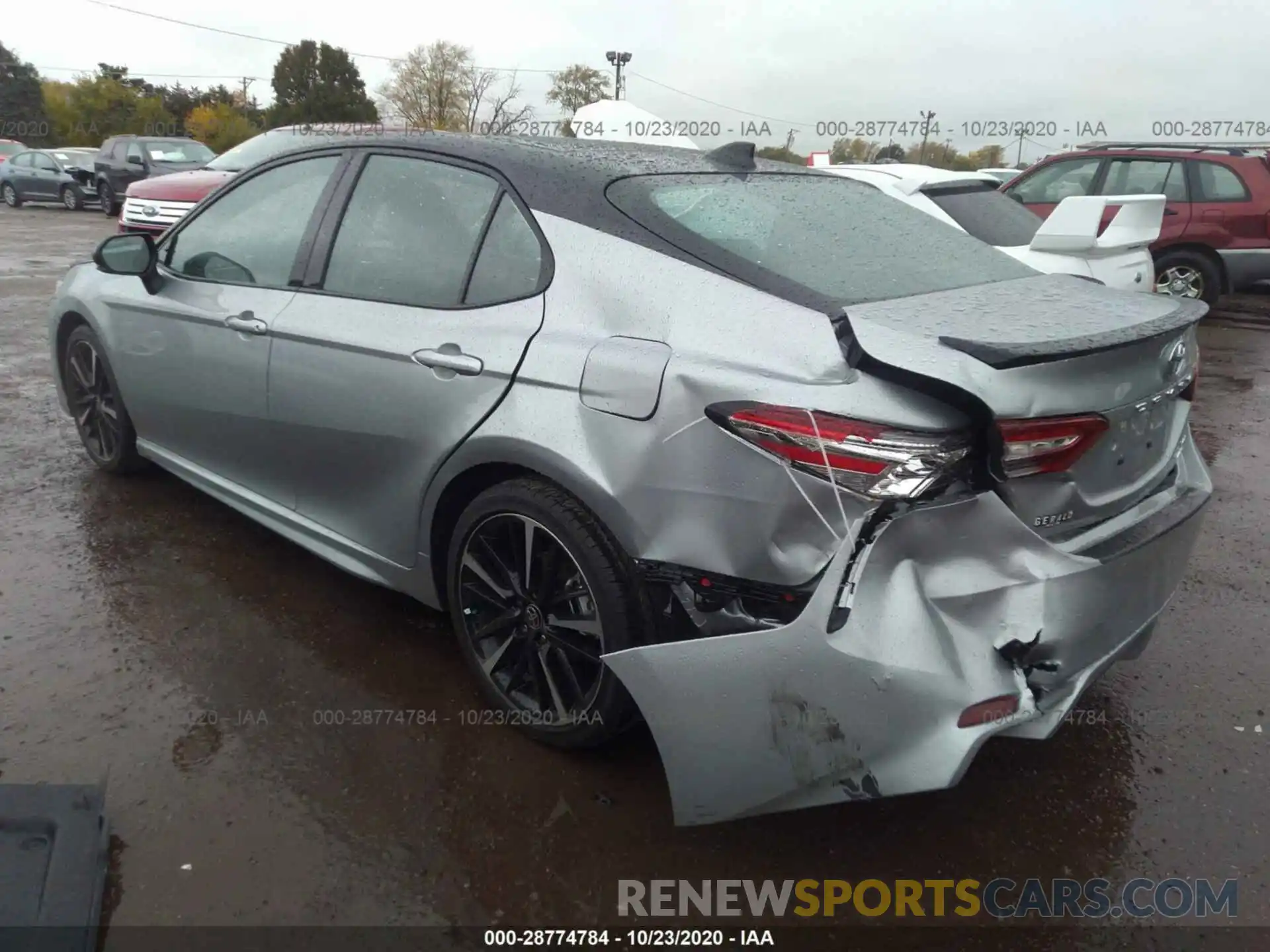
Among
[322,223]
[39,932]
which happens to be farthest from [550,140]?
[39,932]

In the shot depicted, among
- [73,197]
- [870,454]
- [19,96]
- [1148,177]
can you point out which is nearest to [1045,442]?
[870,454]

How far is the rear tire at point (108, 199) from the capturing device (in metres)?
20.0

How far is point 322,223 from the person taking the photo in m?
3.19

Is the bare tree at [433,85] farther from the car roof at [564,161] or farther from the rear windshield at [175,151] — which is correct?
the car roof at [564,161]

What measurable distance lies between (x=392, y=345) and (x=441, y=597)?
0.75m

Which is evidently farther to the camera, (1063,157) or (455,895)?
(1063,157)

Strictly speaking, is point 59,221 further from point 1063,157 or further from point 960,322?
point 960,322

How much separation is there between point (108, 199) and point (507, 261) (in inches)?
840

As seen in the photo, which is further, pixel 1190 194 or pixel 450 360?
pixel 1190 194

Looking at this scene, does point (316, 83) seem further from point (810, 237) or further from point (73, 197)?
point (810, 237)

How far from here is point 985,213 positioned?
6.30 m

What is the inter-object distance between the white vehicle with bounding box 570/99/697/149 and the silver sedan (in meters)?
5.70

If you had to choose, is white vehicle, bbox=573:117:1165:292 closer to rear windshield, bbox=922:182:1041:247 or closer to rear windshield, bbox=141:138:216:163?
rear windshield, bbox=922:182:1041:247

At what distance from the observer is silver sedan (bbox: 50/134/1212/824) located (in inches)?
76.8
